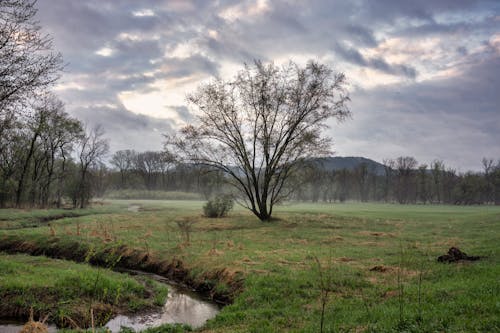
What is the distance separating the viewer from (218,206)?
3906 cm

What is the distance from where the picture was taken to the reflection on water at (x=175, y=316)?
9758mm

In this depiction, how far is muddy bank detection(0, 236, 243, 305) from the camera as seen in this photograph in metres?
12.5

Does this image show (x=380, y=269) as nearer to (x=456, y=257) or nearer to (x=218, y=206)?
(x=456, y=257)

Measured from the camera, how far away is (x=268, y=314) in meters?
8.97

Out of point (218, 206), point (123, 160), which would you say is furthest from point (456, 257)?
point (123, 160)

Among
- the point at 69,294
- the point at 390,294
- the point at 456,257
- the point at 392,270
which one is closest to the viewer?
the point at 390,294

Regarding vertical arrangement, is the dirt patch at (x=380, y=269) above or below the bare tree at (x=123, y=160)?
below

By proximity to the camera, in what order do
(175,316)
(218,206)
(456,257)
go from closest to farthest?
(175,316), (456,257), (218,206)

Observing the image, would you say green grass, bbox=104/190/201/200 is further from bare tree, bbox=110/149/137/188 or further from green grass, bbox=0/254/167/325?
green grass, bbox=0/254/167/325

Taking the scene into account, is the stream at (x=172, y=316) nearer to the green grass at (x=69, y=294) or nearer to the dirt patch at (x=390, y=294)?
the green grass at (x=69, y=294)

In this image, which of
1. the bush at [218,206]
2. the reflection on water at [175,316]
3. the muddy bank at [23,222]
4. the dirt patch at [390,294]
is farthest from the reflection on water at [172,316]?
the bush at [218,206]

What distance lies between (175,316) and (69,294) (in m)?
3.80

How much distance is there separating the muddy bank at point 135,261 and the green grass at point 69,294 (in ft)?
3.22

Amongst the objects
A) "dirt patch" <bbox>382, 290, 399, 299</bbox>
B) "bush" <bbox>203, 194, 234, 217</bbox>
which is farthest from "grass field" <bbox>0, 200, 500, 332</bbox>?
"bush" <bbox>203, 194, 234, 217</bbox>
